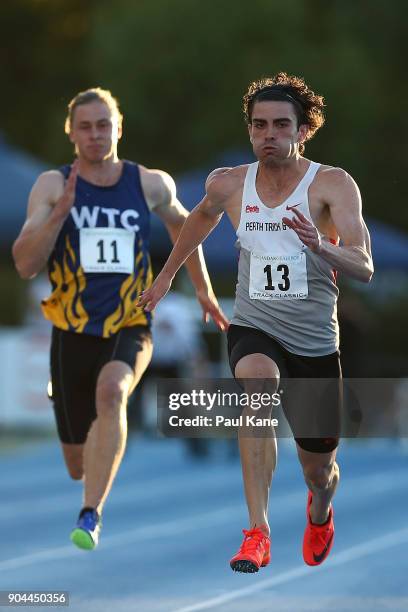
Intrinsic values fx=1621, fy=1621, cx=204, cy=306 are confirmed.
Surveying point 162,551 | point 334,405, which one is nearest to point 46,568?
point 162,551

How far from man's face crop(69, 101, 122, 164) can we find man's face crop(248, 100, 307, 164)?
1439mm

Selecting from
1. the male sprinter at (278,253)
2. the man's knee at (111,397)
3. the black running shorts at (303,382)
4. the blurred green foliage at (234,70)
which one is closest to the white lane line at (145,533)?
the man's knee at (111,397)

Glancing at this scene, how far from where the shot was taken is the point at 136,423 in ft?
62.8

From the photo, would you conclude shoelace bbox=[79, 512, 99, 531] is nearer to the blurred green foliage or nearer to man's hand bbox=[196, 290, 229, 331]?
man's hand bbox=[196, 290, 229, 331]

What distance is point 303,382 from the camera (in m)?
7.10

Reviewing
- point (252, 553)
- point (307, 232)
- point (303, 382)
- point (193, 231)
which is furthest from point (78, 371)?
point (307, 232)

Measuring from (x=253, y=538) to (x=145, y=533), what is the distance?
16.8 feet

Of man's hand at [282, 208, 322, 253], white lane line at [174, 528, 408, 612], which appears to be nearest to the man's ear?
man's hand at [282, 208, 322, 253]

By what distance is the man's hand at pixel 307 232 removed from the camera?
20.5 feet

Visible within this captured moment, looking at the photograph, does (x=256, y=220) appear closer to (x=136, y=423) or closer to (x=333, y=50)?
(x=136, y=423)

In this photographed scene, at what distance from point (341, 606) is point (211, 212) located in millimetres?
2121

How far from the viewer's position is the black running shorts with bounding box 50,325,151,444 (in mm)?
8180

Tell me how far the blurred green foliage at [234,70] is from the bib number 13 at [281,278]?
92.7 ft

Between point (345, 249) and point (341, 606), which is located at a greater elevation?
point (345, 249)
